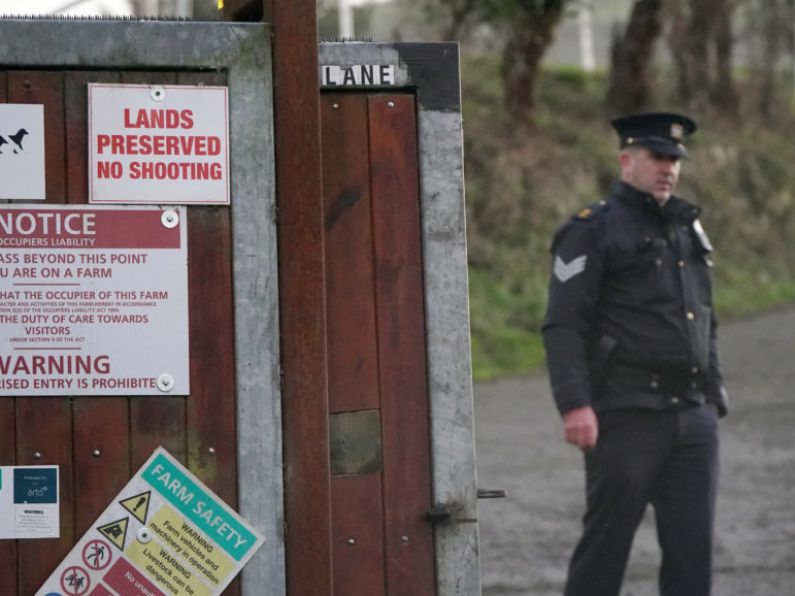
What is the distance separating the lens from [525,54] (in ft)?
54.2

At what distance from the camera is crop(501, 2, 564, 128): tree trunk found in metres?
16.3

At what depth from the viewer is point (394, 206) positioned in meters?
3.84

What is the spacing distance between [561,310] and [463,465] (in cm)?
230

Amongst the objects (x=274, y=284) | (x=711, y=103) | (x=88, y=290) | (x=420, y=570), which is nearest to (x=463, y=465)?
(x=420, y=570)

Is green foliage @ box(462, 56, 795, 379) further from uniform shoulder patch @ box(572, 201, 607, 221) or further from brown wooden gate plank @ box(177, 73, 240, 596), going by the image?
brown wooden gate plank @ box(177, 73, 240, 596)

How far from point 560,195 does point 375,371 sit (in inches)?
481

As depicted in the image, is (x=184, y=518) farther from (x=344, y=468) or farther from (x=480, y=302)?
(x=480, y=302)

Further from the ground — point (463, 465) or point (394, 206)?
point (394, 206)

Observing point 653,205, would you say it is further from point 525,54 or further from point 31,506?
point 525,54

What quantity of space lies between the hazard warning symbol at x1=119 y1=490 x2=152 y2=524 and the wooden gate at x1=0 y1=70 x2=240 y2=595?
39 millimetres

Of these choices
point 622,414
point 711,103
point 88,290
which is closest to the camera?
point 88,290

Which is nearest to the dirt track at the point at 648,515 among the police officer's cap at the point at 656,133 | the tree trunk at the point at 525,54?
the police officer's cap at the point at 656,133

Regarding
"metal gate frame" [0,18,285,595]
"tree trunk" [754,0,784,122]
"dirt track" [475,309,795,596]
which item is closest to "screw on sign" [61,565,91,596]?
"metal gate frame" [0,18,285,595]

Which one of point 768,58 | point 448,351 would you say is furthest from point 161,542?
point 768,58
